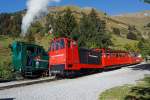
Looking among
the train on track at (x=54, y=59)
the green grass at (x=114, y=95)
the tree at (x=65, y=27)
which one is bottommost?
the green grass at (x=114, y=95)

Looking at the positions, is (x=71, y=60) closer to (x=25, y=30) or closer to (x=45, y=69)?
(x=45, y=69)

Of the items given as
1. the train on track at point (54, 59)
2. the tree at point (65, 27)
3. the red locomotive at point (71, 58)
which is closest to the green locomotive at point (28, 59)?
the train on track at point (54, 59)

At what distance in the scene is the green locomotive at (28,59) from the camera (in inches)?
1037

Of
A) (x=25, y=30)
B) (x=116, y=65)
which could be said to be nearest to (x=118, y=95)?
(x=116, y=65)

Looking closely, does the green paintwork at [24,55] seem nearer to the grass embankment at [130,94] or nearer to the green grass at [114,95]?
the green grass at [114,95]

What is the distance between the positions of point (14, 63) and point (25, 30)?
60.1m

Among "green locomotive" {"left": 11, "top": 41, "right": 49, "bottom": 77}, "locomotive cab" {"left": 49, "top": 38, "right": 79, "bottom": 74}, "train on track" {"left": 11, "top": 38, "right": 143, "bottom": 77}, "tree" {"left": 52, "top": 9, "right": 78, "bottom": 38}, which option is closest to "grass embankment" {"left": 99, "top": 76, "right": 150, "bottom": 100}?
"locomotive cab" {"left": 49, "top": 38, "right": 79, "bottom": 74}

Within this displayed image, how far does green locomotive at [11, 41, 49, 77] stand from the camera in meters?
26.3

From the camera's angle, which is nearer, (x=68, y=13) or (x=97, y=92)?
(x=97, y=92)

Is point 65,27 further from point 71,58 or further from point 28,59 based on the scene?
point 71,58

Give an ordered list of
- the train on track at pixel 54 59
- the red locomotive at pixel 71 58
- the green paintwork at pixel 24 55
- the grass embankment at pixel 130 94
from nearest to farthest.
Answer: the grass embankment at pixel 130 94 → the red locomotive at pixel 71 58 → the train on track at pixel 54 59 → the green paintwork at pixel 24 55

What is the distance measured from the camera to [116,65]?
37.4 m

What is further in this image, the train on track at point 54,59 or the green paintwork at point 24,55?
the green paintwork at point 24,55

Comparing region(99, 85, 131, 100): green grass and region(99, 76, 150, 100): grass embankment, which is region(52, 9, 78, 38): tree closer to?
region(99, 85, 131, 100): green grass
